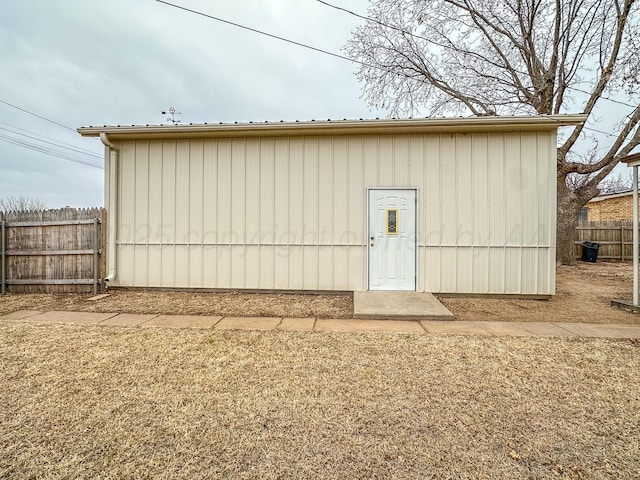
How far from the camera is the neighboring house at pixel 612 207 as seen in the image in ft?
51.0

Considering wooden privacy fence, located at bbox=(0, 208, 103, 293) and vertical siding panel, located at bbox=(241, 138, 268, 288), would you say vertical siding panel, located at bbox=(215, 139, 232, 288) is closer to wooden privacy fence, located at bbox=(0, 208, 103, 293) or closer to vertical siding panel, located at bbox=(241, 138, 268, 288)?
vertical siding panel, located at bbox=(241, 138, 268, 288)

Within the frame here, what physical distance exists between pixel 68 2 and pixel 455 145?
10.8 meters

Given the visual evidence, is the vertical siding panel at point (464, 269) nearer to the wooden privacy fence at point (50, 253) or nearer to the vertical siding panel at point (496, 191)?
the vertical siding panel at point (496, 191)

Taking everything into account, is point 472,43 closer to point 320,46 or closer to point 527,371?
point 320,46

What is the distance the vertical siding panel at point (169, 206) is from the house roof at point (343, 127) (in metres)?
0.35

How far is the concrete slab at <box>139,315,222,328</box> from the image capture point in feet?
12.7

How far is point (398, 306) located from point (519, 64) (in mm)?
11575

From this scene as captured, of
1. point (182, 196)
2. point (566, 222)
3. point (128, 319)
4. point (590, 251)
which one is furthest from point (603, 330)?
point (590, 251)

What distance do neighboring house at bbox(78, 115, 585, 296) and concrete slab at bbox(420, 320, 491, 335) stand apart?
153 centimetres

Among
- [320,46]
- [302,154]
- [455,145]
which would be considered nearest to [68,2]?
[320,46]

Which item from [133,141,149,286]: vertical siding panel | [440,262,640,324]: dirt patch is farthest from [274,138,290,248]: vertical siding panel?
[440,262,640,324]: dirt patch

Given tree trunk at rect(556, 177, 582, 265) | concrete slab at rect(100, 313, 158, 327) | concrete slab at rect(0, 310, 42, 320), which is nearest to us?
concrete slab at rect(100, 313, 158, 327)

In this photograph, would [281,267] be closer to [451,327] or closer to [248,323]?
[248,323]

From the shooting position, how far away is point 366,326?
152 inches
